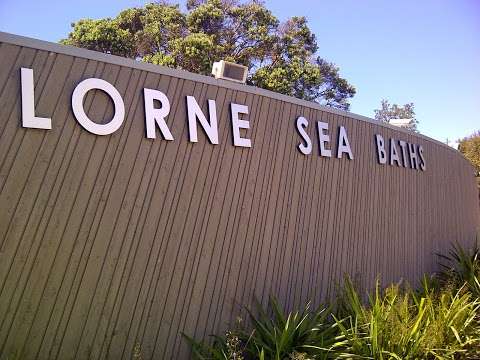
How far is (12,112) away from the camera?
3.77 metres

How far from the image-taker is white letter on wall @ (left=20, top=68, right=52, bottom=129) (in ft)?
12.5

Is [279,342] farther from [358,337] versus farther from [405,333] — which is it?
[405,333]

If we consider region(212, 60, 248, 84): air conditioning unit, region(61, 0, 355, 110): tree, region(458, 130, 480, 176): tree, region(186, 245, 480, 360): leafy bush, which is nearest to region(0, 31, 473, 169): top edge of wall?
region(212, 60, 248, 84): air conditioning unit

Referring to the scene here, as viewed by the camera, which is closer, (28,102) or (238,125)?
(28,102)

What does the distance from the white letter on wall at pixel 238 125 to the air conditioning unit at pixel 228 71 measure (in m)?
0.49

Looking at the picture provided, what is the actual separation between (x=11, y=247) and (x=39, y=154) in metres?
0.86

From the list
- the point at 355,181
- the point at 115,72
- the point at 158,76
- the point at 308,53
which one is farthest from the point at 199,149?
the point at 308,53

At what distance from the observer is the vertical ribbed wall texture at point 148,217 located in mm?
3828

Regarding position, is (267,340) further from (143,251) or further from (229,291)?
(143,251)

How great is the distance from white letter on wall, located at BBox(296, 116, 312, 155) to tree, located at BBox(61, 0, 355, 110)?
48.5 feet

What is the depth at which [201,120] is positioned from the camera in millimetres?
5035

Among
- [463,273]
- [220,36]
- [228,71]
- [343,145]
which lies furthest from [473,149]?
[228,71]

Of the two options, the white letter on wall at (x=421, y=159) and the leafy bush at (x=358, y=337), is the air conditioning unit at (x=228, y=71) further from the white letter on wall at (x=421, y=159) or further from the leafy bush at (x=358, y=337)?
the white letter on wall at (x=421, y=159)

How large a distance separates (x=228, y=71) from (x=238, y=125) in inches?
32.6
